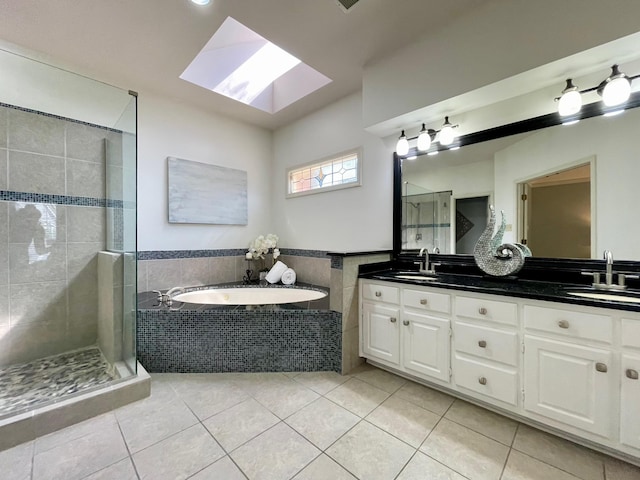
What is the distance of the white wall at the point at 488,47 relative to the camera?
1394 millimetres

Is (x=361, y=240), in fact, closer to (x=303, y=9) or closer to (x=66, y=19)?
(x=303, y=9)

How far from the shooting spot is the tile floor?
1.28 metres

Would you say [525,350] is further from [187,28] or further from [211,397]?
[187,28]

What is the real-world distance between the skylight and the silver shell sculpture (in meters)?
2.09

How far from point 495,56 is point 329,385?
257cm

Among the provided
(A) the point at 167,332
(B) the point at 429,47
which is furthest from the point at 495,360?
(A) the point at 167,332

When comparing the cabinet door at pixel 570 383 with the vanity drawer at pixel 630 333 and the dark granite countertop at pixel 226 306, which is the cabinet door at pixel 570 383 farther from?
the dark granite countertop at pixel 226 306

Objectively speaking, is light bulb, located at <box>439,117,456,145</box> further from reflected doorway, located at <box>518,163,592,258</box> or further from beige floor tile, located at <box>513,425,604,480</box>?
beige floor tile, located at <box>513,425,604,480</box>

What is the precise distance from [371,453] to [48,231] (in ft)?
10.2

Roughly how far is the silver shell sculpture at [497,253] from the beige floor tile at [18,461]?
294 cm

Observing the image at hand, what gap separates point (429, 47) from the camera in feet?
6.46

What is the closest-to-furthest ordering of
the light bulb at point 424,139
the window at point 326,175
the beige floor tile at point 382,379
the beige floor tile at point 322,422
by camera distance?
the beige floor tile at point 322,422
the beige floor tile at point 382,379
the light bulb at point 424,139
the window at point 326,175

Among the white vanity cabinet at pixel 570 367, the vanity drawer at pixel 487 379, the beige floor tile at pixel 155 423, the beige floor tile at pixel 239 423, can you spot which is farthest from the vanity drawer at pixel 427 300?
the beige floor tile at pixel 155 423

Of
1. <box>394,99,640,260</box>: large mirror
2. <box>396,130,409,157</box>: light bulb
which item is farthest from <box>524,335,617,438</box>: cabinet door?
<box>396,130,409,157</box>: light bulb
